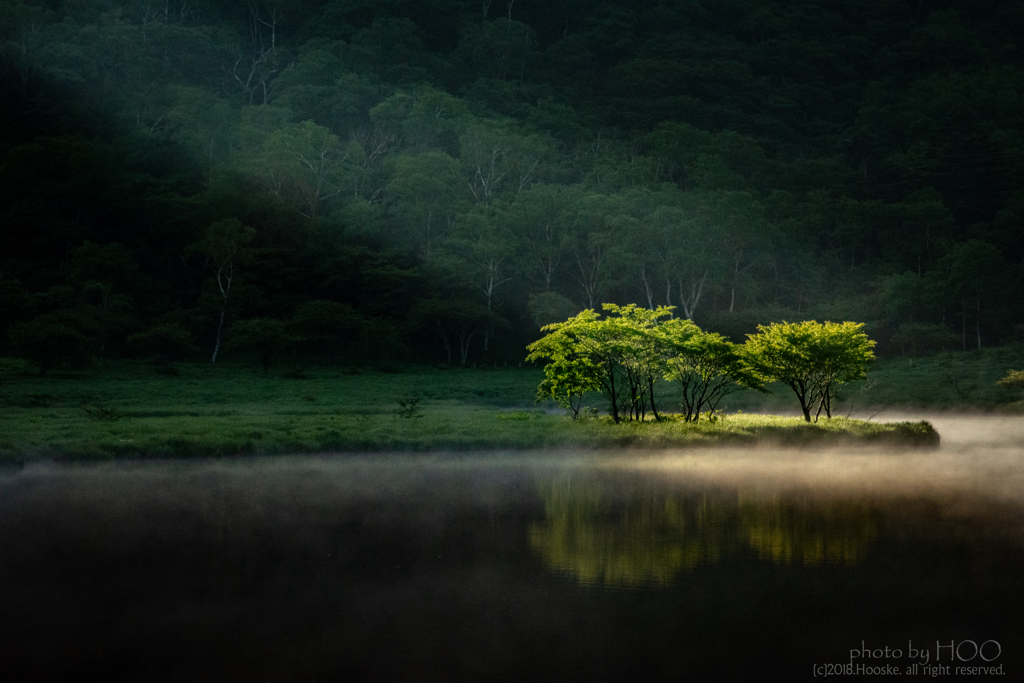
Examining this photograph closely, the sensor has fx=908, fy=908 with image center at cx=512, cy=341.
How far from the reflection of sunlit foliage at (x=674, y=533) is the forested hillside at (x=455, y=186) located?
43946 millimetres

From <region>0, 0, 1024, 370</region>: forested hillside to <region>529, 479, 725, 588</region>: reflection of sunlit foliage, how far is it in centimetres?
4334

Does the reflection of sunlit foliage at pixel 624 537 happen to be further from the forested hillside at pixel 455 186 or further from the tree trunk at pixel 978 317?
the tree trunk at pixel 978 317

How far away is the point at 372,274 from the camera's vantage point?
87688mm

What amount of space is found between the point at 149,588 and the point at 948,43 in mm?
190165

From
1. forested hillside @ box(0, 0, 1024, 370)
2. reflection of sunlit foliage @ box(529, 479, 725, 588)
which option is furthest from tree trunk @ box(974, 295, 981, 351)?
reflection of sunlit foliage @ box(529, 479, 725, 588)

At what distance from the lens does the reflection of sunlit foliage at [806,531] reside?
17.0m

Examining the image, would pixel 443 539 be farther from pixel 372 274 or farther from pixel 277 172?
pixel 277 172

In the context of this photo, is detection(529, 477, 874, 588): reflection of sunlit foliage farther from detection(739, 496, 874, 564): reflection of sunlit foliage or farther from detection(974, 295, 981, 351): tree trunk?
detection(974, 295, 981, 351): tree trunk

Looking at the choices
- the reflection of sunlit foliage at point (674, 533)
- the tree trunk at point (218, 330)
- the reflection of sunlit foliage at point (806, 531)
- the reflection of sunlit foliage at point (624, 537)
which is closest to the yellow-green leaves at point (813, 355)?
the reflection of sunlit foliage at point (674, 533)

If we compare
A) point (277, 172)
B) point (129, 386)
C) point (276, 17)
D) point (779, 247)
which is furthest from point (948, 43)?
point (129, 386)

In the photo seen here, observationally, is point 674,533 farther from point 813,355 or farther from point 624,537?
point 813,355

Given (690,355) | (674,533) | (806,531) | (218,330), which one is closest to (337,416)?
(690,355)

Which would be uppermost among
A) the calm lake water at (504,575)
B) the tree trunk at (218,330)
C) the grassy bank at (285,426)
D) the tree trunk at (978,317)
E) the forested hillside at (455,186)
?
the forested hillside at (455,186)

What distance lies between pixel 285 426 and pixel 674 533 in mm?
20808
